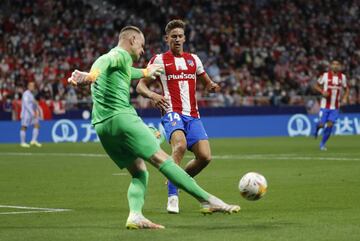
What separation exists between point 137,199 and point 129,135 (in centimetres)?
75

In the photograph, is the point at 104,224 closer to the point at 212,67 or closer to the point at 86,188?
the point at 86,188

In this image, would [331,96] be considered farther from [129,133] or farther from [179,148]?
[129,133]

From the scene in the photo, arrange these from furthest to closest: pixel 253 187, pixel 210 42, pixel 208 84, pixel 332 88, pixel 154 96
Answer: pixel 210 42 < pixel 332 88 < pixel 208 84 < pixel 154 96 < pixel 253 187

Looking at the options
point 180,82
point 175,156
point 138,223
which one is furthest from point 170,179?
point 180,82

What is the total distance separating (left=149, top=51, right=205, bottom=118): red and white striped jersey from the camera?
12.2 meters

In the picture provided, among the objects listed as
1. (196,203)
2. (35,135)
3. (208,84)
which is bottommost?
(196,203)

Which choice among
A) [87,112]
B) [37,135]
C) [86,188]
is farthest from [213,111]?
[86,188]

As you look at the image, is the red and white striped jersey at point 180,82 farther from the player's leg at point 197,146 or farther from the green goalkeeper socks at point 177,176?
the green goalkeeper socks at point 177,176

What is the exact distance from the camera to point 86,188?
50.6ft

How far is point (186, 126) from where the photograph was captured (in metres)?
12.1

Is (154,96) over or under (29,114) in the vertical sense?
over

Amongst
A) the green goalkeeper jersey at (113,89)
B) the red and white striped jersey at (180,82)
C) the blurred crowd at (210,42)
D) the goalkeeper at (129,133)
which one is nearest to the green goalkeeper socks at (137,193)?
the goalkeeper at (129,133)

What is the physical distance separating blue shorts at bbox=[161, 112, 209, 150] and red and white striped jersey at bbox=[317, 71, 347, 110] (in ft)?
52.1

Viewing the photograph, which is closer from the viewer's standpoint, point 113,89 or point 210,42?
point 113,89
